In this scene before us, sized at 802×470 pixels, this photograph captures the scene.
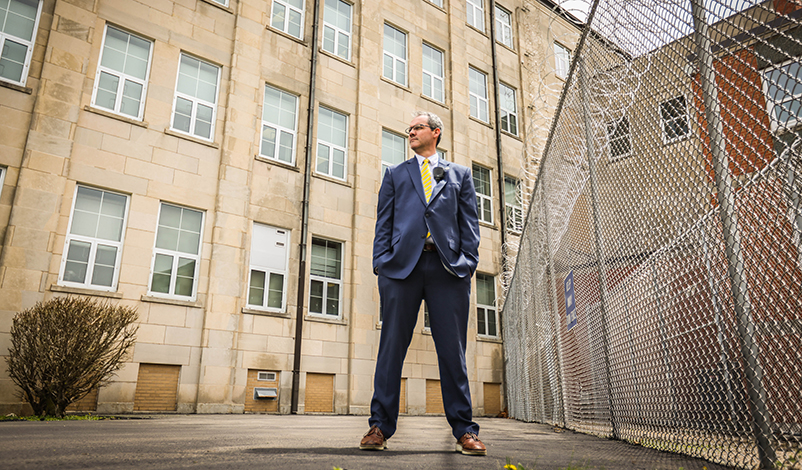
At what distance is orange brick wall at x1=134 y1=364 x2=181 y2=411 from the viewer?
1014 centimetres

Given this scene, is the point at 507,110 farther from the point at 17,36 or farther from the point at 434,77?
the point at 17,36

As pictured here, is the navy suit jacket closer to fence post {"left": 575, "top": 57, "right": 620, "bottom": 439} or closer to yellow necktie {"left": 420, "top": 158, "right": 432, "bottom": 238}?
yellow necktie {"left": 420, "top": 158, "right": 432, "bottom": 238}

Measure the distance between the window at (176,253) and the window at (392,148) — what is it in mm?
6260

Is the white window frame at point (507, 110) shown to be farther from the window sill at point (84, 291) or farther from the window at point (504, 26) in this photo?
the window sill at point (84, 291)

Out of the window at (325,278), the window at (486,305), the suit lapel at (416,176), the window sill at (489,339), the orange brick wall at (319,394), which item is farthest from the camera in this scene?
the window at (486,305)

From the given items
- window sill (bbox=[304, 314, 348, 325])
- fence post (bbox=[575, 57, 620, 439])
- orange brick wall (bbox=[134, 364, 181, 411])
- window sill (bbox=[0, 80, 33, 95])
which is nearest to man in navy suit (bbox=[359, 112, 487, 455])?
fence post (bbox=[575, 57, 620, 439])

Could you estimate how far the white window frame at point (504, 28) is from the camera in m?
20.8

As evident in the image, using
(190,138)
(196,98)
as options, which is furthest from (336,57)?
(190,138)

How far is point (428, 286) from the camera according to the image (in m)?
3.26

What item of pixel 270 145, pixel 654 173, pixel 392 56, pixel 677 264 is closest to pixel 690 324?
pixel 677 264

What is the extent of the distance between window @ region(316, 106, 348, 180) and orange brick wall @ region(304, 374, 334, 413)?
5468 mm

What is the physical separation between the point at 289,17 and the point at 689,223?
14.2 metres

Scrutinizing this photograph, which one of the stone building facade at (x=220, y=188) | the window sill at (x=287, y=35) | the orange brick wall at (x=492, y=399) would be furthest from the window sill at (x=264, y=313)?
the window sill at (x=287, y=35)

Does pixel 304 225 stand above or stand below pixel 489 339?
above
